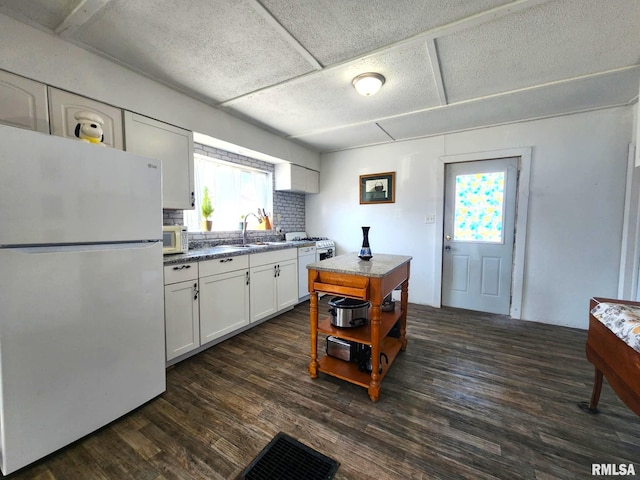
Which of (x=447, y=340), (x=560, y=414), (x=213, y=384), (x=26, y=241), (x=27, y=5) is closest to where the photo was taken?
(x=26, y=241)

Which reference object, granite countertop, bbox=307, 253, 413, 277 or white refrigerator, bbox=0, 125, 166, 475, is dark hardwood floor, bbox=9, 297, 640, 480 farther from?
granite countertop, bbox=307, 253, 413, 277

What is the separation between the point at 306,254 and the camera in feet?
11.9

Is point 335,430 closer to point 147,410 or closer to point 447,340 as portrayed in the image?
point 147,410

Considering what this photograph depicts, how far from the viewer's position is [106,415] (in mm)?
1449

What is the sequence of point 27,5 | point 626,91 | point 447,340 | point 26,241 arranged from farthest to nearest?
1. point 447,340
2. point 626,91
3. point 27,5
4. point 26,241

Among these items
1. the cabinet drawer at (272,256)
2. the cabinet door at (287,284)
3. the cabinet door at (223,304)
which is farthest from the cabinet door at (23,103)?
the cabinet door at (287,284)

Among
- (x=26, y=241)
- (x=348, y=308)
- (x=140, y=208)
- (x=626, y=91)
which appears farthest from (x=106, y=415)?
(x=626, y=91)

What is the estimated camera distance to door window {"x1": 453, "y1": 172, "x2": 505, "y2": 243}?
126 inches

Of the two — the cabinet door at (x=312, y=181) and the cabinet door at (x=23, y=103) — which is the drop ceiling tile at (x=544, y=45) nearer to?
the cabinet door at (x=312, y=181)

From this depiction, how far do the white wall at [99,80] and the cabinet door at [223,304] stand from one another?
1.53 meters

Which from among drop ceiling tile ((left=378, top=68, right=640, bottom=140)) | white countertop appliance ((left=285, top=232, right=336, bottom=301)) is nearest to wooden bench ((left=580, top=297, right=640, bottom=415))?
drop ceiling tile ((left=378, top=68, right=640, bottom=140))

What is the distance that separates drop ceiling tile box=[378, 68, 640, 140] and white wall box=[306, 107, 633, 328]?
0.60 feet

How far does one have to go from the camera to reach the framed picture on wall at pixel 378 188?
380 centimetres

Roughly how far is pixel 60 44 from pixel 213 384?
2.58 meters
